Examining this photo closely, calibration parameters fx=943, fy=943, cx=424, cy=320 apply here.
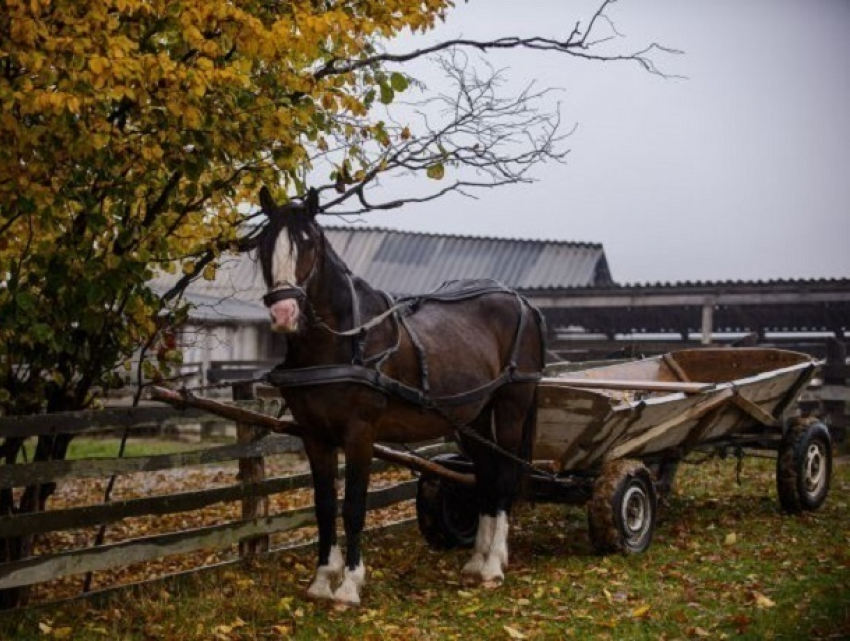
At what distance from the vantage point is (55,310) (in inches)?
240

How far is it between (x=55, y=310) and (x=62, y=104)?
1655 mm

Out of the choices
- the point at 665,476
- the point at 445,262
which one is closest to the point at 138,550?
the point at 665,476

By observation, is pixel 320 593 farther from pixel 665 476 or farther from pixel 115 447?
pixel 115 447

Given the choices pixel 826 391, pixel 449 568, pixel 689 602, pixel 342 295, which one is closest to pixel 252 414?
pixel 342 295

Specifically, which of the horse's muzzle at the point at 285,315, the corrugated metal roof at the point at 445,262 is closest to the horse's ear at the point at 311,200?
the horse's muzzle at the point at 285,315

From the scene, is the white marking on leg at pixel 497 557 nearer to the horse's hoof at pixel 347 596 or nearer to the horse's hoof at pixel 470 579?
the horse's hoof at pixel 470 579

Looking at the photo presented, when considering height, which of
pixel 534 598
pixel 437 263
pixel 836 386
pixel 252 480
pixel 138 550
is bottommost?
pixel 534 598

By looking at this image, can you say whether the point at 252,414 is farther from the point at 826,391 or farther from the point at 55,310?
the point at 826,391

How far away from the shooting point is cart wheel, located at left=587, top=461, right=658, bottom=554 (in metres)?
7.24

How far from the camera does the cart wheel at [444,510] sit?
26.0ft

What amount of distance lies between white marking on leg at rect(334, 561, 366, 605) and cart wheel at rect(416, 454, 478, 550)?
1749 millimetres

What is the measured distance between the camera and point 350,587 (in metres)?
6.08

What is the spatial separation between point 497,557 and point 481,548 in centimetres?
17

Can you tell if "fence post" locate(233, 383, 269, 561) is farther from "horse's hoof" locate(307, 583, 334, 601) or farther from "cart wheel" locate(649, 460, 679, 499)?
"cart wheel" locate(649, 460, 679, 499)
